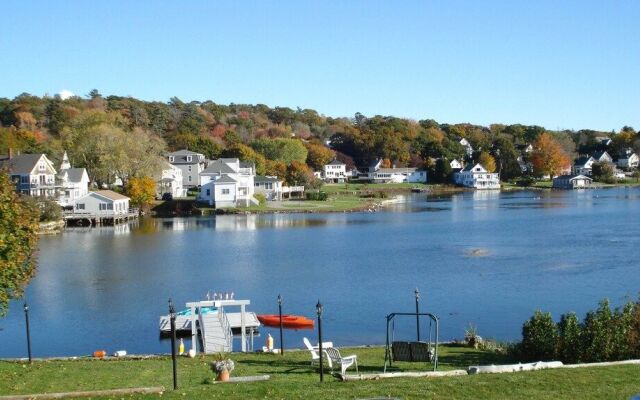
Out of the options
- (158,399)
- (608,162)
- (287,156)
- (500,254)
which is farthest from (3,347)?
(608,162)

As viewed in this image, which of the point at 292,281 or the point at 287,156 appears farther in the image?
the point at 287,156

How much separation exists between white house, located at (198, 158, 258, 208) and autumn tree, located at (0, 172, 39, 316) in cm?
5697

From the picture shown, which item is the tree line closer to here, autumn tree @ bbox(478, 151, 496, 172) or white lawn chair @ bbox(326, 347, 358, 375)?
autumn tree @ bbox(478, 151, 496, 172)

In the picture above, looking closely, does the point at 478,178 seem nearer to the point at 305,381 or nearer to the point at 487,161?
the point at 487,161

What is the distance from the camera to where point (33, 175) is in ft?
208

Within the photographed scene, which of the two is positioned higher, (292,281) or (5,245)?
(5,245)

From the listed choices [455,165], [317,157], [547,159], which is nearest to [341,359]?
[317,157]

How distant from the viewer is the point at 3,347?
20.5 metres

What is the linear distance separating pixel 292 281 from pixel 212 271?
5127mm

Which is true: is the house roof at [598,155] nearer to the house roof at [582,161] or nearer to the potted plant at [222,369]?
the house roof at [582,161]

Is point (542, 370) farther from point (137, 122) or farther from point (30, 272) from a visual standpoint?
point (137, 122)

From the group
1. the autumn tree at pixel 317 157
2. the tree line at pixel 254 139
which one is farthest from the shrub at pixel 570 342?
the autumn tree at pixel 317 157

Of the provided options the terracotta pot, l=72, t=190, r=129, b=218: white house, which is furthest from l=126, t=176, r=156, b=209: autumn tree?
the terracotta pot

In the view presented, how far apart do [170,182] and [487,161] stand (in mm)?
60270
